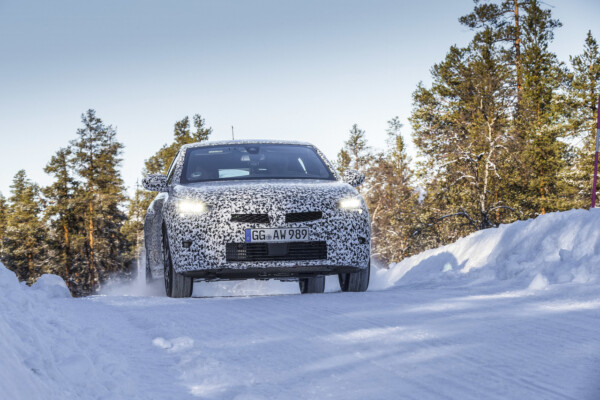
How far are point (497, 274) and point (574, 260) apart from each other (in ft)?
2.91

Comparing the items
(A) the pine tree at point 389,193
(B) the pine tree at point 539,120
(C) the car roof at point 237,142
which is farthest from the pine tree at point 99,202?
(C) the car roof at point 237,142

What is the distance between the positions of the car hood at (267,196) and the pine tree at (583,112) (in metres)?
27.9

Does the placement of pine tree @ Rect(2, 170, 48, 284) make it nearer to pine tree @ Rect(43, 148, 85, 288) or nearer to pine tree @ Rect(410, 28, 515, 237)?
pine tree @ Rect(43, 148, 85, 288)

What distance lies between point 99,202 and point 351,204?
44.9 metres

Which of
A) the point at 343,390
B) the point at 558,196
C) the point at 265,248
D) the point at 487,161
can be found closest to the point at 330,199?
the point at 265,248

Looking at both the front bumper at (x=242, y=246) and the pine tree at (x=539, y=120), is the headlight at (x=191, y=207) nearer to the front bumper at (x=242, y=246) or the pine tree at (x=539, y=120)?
the front bumper at (x=242, y=246)

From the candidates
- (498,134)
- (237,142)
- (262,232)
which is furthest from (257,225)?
(498,134)

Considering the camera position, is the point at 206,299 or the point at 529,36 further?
the point at 529,36

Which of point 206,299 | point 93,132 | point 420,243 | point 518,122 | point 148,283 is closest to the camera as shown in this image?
point 206,299

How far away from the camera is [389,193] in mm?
51406

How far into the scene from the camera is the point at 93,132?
164ft

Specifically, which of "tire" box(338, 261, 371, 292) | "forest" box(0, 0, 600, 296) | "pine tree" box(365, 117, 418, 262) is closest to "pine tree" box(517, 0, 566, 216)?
"forest" box(0, 0, 600, 296)

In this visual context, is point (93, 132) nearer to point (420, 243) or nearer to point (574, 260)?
point (420, 243)

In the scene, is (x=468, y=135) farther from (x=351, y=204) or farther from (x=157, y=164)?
(x=157, y=164)
